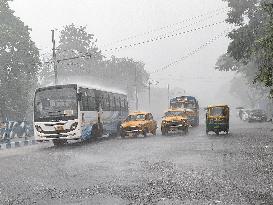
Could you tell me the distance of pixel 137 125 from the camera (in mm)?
28359

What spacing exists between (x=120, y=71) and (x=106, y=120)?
7411cm

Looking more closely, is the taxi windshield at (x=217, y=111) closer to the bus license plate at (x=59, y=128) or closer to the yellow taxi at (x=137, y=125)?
the yellow taxi at (x=137, y=125)

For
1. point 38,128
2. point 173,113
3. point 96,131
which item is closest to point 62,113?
point 38,128

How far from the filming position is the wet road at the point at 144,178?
9.30 m

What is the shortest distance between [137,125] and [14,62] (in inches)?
1092

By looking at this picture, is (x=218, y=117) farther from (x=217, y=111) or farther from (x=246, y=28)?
(x=246, y=28)

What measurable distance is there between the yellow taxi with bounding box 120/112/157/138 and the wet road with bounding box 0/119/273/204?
9.87 metres

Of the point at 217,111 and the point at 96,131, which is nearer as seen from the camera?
the point at 96,131

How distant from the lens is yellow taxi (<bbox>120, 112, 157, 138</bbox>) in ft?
93.0

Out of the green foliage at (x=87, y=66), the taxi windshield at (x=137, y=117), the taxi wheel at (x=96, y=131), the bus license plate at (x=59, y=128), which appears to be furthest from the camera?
the green foliage at (x=87, y=66)

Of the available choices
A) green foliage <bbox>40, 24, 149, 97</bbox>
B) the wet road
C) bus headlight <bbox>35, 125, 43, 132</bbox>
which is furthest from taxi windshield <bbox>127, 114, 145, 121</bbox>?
green foliage <bbox>40, 24, 149, 97</bbox>

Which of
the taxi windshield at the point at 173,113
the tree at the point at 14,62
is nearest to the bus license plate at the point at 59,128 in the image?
the taxi windshield at the point at 173,113

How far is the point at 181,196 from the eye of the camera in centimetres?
927

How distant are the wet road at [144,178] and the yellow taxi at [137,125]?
9.87 meters
